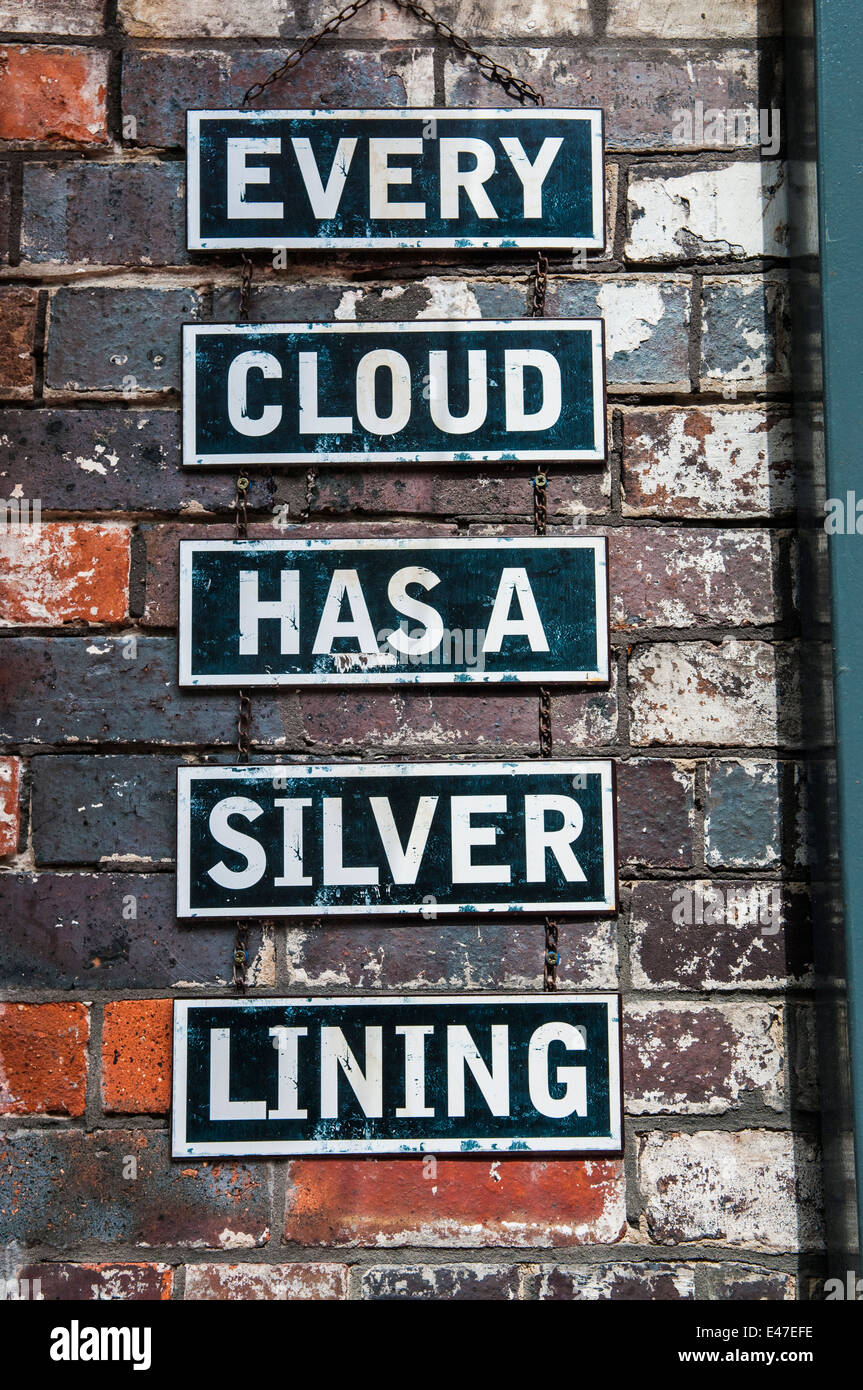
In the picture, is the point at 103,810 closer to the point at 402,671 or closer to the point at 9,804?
the point at 9,804

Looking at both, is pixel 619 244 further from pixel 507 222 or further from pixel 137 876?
pixel 137 876

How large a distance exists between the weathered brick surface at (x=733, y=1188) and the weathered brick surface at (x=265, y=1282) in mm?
311

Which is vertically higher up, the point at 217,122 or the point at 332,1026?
the point at 217,122

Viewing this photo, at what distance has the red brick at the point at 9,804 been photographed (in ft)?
3.38

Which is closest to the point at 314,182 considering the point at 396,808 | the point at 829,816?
the point at 396,808

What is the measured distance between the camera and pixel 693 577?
1053mm

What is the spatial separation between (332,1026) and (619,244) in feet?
2.76

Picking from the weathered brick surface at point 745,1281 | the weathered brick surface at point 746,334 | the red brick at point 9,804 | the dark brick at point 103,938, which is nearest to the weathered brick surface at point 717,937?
the weathered brick surface at point 745,1281

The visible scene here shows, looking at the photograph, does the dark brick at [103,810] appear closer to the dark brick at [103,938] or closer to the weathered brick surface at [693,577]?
the dark brick at [103,938]

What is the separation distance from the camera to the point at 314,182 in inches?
41.9

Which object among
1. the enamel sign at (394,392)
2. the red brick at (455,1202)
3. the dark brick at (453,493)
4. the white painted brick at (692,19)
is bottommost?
the red brick at (455,1202)

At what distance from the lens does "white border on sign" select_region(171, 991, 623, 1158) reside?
3.24 feet

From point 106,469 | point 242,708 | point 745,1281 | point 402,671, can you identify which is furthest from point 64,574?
point 745,1281
